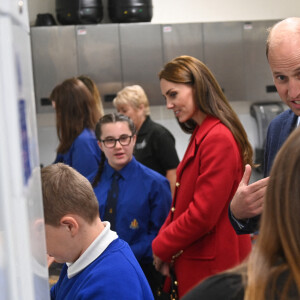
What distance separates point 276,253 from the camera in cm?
81

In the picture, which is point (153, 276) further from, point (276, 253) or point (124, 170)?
point (276, 253)

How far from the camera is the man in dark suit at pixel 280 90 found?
5.03ft

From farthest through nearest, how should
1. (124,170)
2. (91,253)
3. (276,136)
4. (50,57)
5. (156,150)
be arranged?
(50,57) < (156,150) < (124,170) < (276,136) < (91,253)

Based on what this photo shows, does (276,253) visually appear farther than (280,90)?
No

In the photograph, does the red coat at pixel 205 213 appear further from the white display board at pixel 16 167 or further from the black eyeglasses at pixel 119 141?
the white display board at pixel 16 167

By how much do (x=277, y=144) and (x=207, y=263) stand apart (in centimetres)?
76

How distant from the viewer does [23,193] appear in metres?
0.64

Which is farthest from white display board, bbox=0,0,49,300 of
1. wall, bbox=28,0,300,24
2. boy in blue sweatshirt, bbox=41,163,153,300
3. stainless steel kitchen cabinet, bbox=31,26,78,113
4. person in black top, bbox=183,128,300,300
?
wall, bbox=28,0,300,24

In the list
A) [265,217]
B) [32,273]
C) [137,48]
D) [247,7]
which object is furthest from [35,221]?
[247,7]

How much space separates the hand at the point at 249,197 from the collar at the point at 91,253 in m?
0.39

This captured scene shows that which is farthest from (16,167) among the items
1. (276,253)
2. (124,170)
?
(124,170)

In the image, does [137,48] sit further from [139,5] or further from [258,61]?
[258,61]

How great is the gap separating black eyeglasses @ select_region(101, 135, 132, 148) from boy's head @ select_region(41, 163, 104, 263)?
A: 116 cm

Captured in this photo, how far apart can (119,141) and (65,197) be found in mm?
1228
